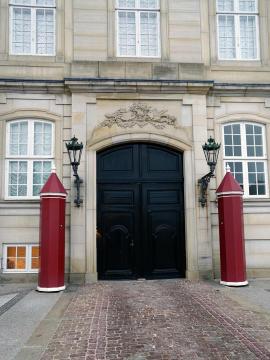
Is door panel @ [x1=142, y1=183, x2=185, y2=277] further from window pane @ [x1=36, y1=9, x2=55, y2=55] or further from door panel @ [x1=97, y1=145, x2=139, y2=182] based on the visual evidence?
window pane @ [x1=36, y1=9, x2=55, y2=55]

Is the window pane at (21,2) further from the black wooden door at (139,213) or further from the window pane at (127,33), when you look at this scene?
the black wooden door at (139,213)

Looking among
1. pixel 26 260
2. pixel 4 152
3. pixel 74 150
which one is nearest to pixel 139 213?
pixel 74 150

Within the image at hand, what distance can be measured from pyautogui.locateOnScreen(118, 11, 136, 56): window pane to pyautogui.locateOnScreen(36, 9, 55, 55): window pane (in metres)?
1.93

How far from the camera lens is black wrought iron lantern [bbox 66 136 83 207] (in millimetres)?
9359

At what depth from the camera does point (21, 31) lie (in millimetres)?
10820

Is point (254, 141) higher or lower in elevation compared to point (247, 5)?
lower

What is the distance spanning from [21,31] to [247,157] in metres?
7.27

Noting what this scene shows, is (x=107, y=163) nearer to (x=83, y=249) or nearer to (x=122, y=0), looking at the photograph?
(x=83, y=249)

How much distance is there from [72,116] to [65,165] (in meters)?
1.32

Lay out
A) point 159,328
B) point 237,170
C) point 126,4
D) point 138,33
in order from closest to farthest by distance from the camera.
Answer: point 159,328 → point 237,170 → point 138,33 → point 126,4

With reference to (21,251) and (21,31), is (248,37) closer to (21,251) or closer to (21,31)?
(21,31)

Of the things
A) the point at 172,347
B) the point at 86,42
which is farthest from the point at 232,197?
the point at 86,42

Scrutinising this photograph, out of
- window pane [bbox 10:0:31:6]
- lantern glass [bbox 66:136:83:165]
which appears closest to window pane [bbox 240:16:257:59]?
lantern glass [bbox 66:136:83:165]

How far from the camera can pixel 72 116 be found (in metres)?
10.3
